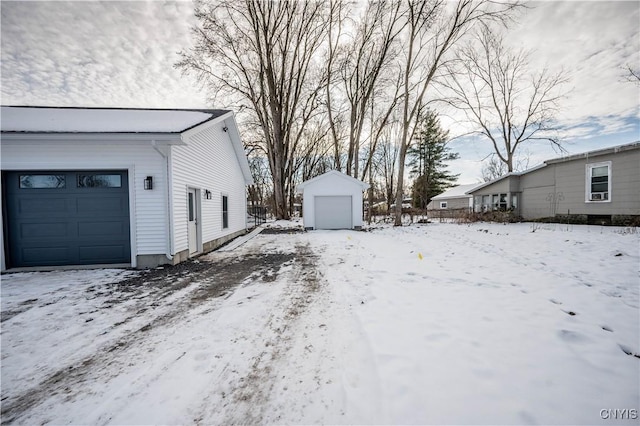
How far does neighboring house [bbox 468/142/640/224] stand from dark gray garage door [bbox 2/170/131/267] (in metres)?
19.1

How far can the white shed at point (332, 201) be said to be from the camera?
14.9 meters

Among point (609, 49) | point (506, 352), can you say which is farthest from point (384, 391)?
point (609, 49)

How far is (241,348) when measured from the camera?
2529 millimetres

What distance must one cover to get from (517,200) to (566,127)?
706cm

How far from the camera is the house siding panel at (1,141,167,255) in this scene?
5.71 meters

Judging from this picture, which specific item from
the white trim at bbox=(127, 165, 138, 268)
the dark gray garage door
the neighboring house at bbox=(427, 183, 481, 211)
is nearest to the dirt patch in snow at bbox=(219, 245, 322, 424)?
the white trim at bbox=(127, 165, 138, 268)

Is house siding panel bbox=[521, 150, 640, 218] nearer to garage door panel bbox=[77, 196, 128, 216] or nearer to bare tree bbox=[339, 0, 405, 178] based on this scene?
bare tree bbox=[339, 0, 405, 178]

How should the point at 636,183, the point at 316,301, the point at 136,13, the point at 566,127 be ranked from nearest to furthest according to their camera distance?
1. the point at 316,301
2. the point at 136,13
3. the point at 636,183
4. the point at 566,127

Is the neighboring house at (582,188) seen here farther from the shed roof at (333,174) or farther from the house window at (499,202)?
the shed roof at (333,174)

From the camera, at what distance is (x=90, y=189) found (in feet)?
19.5

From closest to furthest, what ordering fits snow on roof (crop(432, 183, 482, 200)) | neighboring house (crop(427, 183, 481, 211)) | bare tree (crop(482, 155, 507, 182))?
neighboring house (crop(427, 183, 481, 211)) < snow on roof (crop(432, 183, 482, 200)) < bare tree (crop(482, 155, 507, 182))

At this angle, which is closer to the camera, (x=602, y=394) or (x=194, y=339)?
(x=602, y=394)

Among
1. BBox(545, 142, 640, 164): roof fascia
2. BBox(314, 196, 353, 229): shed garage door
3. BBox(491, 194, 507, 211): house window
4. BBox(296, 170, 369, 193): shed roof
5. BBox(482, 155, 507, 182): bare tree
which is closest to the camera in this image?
BBox(545, 142, 640, 164): roof fascia

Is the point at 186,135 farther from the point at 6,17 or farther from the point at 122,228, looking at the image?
the point at 6,17
